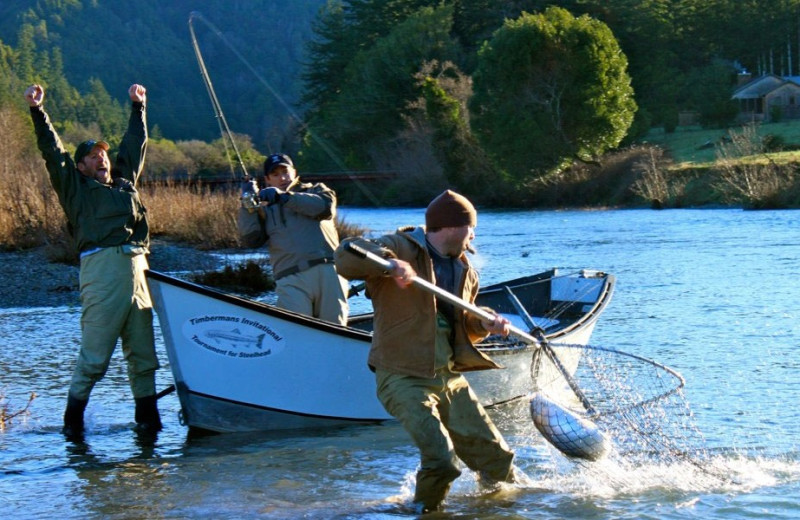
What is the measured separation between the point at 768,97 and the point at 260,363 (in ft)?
230

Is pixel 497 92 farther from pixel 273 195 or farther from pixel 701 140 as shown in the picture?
pixel 273 195

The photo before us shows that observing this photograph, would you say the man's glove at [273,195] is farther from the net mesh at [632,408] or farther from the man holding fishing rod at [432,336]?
the man holding fishing rod at [432,336]

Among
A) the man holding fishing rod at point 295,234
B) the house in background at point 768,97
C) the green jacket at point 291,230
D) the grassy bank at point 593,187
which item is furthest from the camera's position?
the house in background at point 768,97

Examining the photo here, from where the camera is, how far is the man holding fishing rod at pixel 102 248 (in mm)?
8328

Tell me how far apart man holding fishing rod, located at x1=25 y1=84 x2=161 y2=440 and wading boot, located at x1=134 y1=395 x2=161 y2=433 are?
1.03 feet

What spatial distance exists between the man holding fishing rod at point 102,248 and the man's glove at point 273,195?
33.7 inches

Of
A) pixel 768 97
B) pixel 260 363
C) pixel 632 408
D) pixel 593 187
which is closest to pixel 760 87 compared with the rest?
pixel 768 97

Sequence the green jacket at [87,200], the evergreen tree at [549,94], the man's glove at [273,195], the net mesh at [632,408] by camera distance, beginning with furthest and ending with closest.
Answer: the evergreen tree at [549,94]
the man's glove at [273,195]
the green jacket at [87,200]
the net mesh at [632,408]

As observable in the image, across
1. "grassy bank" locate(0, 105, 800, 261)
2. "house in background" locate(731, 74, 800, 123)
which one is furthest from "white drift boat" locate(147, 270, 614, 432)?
"house in background" locate(731, 74, 800, 123)

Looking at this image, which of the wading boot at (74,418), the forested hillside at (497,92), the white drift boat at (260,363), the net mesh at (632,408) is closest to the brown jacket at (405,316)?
the net mesh at (632,408)

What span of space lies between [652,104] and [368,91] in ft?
55.8

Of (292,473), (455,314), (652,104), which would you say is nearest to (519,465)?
(292,473)

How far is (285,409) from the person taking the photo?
8984 millimetres

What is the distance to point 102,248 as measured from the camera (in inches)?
329
